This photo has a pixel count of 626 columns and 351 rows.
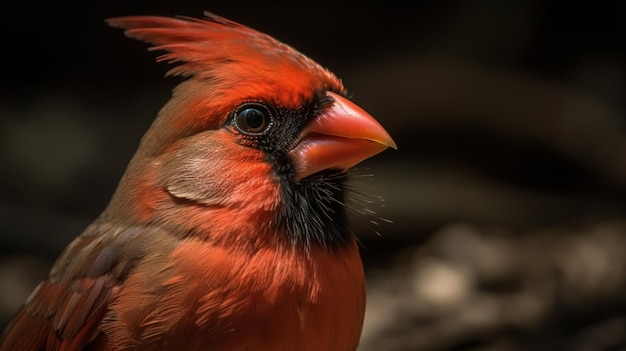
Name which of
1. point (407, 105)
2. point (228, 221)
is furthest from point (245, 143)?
point (407, 105)

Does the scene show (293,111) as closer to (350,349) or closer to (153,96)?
(350,349)

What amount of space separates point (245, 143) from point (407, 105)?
2.80m

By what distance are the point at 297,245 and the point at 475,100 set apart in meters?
2.91

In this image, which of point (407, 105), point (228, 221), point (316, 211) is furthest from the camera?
point (407, 105)

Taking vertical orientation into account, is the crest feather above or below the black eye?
above

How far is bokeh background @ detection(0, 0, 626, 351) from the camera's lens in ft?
15.9

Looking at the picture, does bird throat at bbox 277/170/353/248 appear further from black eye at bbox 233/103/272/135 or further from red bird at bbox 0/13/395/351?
black eye at bbox 233/103/272/135

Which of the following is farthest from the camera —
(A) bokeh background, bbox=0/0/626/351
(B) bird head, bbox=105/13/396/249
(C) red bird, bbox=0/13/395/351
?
(A) bokeh background, bbox=0/0/626/351

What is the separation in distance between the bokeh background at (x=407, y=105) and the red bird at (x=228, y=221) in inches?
93.0

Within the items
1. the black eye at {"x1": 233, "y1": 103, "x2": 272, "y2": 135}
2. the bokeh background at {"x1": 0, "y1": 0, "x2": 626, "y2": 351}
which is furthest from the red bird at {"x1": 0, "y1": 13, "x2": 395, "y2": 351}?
the bokeh background at {"x1": 0, "y1": 0, "x2": 626, "y2": 351}

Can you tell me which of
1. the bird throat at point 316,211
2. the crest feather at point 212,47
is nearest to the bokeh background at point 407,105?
the bird throat at point 316,211

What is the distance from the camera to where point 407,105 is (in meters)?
4.95

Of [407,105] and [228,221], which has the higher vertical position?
[407,105]

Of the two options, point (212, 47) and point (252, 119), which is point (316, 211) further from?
point (212, 47)
